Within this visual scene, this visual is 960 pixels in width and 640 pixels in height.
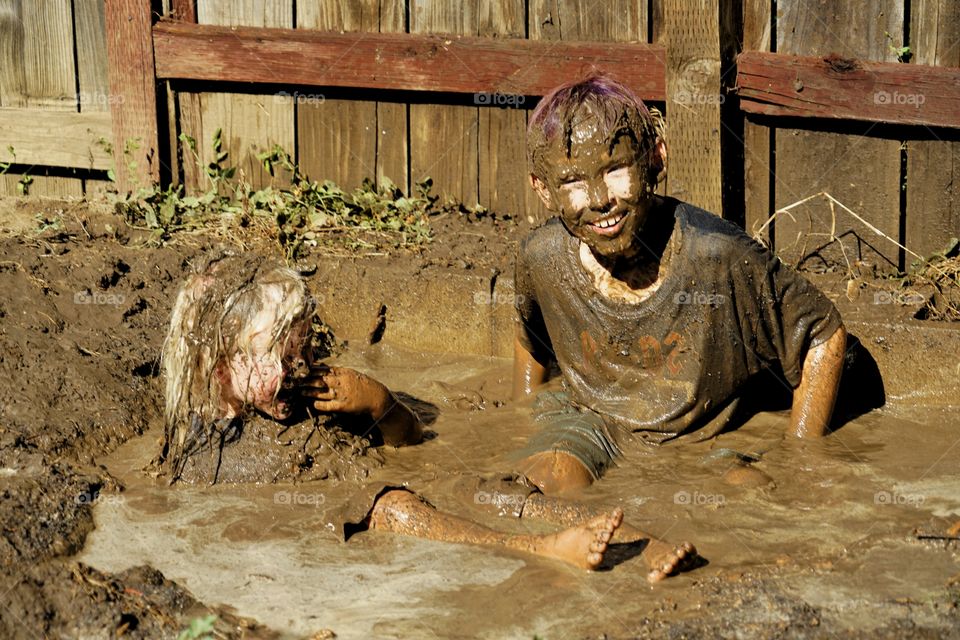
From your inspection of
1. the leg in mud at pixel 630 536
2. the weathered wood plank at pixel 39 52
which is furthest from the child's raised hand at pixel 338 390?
the weathered wood plank at pixel 39 52

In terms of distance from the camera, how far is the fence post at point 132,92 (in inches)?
299

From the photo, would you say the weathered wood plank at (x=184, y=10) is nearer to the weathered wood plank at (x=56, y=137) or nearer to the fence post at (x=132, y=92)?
the fence post at (x=132, y=92)

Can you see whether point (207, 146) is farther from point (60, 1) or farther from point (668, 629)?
point (668, 629)

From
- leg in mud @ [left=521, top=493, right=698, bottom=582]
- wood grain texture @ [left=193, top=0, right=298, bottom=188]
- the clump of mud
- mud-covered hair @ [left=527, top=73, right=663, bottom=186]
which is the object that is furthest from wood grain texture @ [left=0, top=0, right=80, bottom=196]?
leg in mud @ [left=521, top=493, right=698, bottom=582]

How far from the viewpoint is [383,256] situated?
277 inches

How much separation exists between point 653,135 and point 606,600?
5.97ft

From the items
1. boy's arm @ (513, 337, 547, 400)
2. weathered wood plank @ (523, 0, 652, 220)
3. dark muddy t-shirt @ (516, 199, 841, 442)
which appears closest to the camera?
dark muddy t-shirt @ (516, 199, 841, 442)

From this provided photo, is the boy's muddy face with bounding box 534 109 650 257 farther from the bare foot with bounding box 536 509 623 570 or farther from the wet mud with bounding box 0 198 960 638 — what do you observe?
the bare foot with bounding box 536 509 623 570

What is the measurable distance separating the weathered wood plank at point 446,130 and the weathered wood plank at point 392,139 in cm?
4

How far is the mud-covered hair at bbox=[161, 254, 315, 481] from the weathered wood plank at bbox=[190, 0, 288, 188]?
2.34 meters

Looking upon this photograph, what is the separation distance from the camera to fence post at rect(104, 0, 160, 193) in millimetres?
7594

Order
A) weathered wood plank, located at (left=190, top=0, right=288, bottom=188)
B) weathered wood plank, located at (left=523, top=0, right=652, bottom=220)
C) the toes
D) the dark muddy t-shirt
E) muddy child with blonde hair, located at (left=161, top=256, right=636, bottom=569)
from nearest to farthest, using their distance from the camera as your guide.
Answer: the toes < muddy child with blonde hair, located at (left=161, top=256, right=636, bottom=569) < the dark muddy t-shirt < weathered wood plank, located at (left=523, top=0, right=652, bottom=220) < weathered wood plank, located at (left=190, top=0, right=288, bottom=188)

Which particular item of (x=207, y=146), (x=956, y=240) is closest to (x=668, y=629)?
(x=956, y=240)

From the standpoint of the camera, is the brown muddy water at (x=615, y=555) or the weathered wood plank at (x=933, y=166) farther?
the weathered wood plank at (x=933, y=166)
